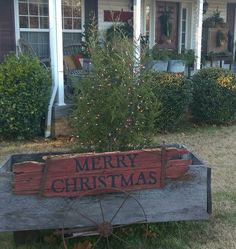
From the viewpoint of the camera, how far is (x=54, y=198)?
3188 millimetres

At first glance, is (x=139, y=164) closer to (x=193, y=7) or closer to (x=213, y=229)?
(x=213, y=229)

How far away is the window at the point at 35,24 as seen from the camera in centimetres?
941

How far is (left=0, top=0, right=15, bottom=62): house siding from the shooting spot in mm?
8984

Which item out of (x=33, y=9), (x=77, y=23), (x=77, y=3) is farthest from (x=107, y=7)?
(x=33, y=9)

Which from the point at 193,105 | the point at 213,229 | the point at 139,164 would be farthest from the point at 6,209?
the point at 193,105

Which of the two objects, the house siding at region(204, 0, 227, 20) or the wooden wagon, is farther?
the house siding at region(204, 0, 227, 20)

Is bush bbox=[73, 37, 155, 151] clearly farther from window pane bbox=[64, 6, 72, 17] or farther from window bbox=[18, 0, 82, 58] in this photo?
window pane bbox=[64, 6, 72, 17]

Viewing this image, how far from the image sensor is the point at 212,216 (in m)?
4.26

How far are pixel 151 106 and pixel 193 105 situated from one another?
15.5ft

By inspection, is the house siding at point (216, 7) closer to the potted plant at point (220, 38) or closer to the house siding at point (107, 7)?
the potted plant at point (220, 38)

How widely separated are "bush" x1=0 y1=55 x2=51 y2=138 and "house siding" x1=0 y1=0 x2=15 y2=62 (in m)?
2.18

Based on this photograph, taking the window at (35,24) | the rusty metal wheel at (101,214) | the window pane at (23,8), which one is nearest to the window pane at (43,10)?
the window at (35,24)

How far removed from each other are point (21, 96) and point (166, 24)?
6767 mm

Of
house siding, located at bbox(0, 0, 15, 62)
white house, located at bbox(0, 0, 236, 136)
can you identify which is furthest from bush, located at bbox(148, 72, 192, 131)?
house siding, located at bbox(0, 0, 15, 62)
